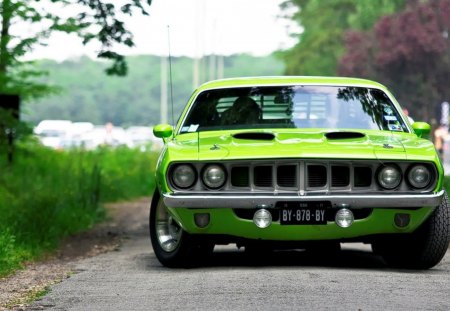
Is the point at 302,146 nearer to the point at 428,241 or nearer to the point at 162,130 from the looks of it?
the point at 428,241

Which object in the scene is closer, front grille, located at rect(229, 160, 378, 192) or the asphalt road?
the asphalt road

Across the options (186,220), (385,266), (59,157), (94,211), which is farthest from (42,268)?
(59,157)

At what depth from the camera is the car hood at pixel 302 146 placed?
415 inches

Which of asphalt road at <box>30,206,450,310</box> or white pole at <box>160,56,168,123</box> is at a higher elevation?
asphalt road at <box>30,206,450,310</box>

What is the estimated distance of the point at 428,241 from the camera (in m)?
10.9

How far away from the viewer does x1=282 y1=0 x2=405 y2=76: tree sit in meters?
70.9

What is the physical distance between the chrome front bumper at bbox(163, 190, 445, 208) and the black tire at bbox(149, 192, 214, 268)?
20.5 inches

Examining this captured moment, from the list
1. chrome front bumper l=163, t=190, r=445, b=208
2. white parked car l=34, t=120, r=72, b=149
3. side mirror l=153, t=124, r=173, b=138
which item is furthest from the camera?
white parked car l=34, t=120, r=72, b=149

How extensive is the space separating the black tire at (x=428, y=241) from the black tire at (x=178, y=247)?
1.44 metres

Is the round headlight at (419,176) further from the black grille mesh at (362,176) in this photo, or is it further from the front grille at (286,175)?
the front grille at (286,175)

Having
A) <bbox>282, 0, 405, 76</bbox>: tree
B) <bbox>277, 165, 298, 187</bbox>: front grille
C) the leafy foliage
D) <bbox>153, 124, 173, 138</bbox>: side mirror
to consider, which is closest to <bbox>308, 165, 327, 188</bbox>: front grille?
<bbox>277, 165, 298, 187</bbox>: front grille

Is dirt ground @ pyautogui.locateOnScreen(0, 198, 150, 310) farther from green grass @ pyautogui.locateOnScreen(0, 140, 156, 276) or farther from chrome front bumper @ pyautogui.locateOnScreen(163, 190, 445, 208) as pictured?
chrome front bumper @ pyautogui.locateOnScreen(163, 190, 445, 208)

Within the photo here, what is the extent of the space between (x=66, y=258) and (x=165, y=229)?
267 centimetres

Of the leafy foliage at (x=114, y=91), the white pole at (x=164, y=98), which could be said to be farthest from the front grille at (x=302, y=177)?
the leafy foliage at (x=114, y=91)
